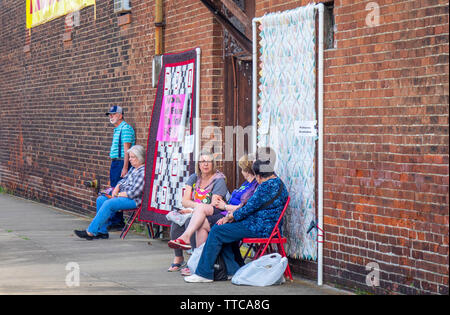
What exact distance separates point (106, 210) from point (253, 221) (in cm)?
359

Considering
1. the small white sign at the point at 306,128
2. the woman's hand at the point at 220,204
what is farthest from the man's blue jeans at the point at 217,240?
the small white sign at the point at 306,128

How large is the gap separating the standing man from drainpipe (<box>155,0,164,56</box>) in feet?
4.49

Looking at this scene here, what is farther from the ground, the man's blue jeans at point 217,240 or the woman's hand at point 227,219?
the woman's hand at point 227,219

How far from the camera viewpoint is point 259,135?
29.9ft

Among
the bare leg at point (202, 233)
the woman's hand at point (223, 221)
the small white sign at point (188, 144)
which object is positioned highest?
the small white sign at point (188, 144)

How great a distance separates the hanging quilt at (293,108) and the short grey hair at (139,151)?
3132 mm

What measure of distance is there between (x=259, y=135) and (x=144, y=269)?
201 centimetres

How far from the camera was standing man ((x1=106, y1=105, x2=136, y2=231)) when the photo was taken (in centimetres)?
1242

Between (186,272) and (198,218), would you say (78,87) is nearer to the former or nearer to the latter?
(198,218)

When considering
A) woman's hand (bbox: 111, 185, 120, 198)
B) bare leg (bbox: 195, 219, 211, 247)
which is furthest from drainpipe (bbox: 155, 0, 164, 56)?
bare leg (bbox: 195, 219, 211, 247)

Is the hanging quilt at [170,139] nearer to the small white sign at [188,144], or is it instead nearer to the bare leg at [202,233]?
the small white sign at [188,144]

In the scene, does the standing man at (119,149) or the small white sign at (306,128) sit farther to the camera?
the standing man at (119,149)

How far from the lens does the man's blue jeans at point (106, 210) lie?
11.1 meters

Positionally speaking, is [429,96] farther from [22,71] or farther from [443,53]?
[22,71]
